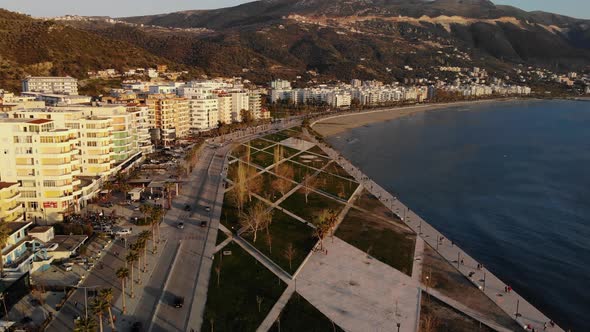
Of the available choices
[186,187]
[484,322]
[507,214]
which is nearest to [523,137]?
[507,214]

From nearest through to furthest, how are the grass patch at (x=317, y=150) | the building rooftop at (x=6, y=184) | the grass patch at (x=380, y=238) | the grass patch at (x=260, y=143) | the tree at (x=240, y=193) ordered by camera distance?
the grass patch at (x=380, y=238)
the building rooftop at (x=6, y=184)
the tree at (x=240, y=193)
the grass patch at (x=317, y=150)
the grass patch at (x=260, y=143)

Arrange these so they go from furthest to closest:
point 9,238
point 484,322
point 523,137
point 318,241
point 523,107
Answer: point 523,107
point 523,137
point 318,241
point 9,238
point 484,322

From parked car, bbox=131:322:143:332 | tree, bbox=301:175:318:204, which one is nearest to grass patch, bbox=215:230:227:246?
parked car, bbox=131:322:143:332

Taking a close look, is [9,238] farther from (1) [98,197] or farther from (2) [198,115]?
(2) [198,115]

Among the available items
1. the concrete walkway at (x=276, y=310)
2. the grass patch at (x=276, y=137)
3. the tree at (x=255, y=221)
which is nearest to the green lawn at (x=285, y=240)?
the tree at (x=255, y=221)

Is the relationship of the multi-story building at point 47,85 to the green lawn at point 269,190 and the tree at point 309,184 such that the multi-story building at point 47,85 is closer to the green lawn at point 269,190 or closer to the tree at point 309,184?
the green lawn at point 269,190
